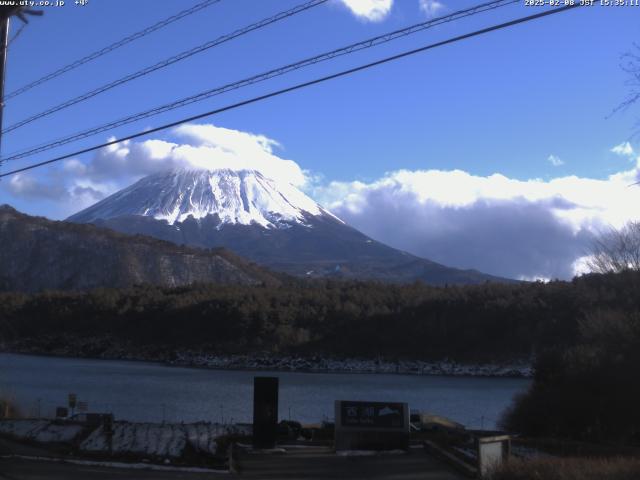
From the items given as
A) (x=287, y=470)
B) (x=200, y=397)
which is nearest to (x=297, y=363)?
(x=200, y=397)

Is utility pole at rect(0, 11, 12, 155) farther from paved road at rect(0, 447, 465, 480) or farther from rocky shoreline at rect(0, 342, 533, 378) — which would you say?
rocky shoreline at rect(0, 342, 533, 378)

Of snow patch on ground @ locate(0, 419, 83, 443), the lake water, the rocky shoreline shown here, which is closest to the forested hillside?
the rocky shoreline

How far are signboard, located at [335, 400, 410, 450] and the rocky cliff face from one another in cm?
15340

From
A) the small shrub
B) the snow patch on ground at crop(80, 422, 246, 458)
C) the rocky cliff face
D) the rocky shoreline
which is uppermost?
the rocky cliff face

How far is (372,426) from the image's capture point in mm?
18672

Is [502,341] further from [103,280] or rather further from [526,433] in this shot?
[103,280]

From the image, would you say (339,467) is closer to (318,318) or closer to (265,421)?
(265,421)

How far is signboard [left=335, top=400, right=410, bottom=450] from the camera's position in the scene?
60.7ft

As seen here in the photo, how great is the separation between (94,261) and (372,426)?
6467 inches

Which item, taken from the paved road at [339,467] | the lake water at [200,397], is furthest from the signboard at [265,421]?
the lake water at [200,397]

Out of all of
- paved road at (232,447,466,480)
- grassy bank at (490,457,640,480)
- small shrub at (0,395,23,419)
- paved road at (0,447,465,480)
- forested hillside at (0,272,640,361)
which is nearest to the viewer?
grassy bank at (490,457,640,480)

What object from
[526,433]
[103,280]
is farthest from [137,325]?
[526,433]

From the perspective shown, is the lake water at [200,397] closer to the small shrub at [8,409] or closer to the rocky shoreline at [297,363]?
the small shrub at [8,409]

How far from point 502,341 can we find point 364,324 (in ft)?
70.0
